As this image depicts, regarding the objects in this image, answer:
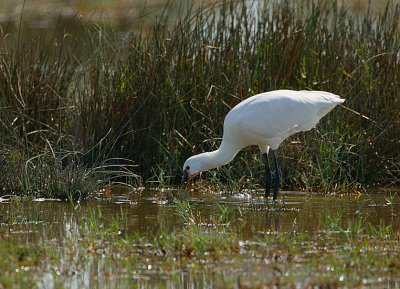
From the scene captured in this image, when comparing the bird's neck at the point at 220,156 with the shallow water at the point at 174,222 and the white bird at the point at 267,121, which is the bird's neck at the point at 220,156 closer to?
the white bird at the point at 267,121

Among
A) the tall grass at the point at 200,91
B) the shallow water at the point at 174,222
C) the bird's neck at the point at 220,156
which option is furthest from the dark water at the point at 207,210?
the tall grass at the point at 200,91

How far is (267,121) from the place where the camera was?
901 cm

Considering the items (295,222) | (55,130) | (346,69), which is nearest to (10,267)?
(295,222)

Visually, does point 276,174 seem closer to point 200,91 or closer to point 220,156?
point 220,156

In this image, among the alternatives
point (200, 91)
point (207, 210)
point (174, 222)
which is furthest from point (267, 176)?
point (174, 222)

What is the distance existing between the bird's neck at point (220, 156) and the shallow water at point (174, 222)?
334mm

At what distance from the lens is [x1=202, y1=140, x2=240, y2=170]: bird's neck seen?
914cm

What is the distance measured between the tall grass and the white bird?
0.52 meters

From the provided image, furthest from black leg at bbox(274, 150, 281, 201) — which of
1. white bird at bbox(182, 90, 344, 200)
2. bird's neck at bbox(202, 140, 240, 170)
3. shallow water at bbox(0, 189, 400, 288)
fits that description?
bird's neck at bbox(202, 140, 240, 170)

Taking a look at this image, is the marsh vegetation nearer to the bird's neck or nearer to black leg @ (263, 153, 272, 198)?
black leg @ (263, 153, 272, 198)

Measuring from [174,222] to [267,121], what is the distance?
179 centimetres

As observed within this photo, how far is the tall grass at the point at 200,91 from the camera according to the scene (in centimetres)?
987

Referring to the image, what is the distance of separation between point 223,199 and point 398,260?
3.26 metres

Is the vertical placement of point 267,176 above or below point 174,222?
above
